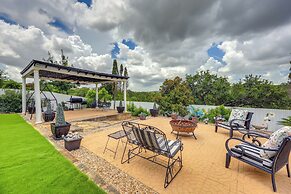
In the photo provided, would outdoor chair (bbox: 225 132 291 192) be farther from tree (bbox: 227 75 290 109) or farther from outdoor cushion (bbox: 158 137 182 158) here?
tree (bbox: 227 75 290 109)

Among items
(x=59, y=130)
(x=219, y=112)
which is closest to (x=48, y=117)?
(x=59, y=130)

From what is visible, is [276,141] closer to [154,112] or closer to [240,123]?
[240,123]

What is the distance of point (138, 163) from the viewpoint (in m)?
3.18

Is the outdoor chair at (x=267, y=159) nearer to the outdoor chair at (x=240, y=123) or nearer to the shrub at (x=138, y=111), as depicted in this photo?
the outdoor chair at (x=240, y=123)

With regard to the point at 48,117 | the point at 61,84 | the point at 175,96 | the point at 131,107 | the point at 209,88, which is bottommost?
the point at 48,117

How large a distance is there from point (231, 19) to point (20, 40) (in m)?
13.5

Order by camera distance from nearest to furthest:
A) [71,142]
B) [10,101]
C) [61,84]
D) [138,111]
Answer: [71,142], [138,111], [10,101], [61,84]

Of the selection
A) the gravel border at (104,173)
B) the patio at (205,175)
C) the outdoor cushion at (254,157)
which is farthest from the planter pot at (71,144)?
the outdoor cushion at (254,157)

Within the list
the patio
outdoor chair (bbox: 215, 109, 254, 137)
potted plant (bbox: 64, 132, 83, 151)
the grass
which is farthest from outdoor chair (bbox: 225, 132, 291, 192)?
potted plant (bbox: 64, 132, 83, 151)

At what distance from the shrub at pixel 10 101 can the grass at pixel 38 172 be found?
10.3 metres

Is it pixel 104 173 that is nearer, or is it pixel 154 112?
pixel 104 173

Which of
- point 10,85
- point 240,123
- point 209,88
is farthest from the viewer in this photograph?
point 10,85

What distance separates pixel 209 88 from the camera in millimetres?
12422

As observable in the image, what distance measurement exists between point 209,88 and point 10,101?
59.3ft
